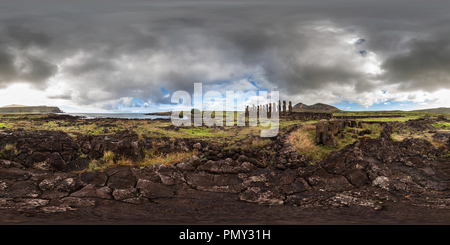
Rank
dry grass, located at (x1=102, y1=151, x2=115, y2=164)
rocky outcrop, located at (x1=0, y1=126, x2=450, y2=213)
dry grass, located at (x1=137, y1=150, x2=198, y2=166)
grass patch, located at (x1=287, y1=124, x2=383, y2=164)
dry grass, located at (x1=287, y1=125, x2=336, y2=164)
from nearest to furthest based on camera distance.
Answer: rocky outcrop, located at (x1=0, y1=126, x2=450, y2=213)
dry grass, located at (x1=102, y1=151, x2=115, y2=164)
dry grass, located at (x1=137, y1=150, x2=198, y2=166)
dry grass, located at (x1=287, y1=125, x2=336, y2=164)
grass patch, located at (x1=287, y1=124, x2=383, y2=164)

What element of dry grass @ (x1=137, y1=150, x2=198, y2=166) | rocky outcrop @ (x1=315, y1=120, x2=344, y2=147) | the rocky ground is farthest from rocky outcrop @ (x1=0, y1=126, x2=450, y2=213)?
rocky outcrop @ (x1=315, y1=120, x2=344, y2=147)

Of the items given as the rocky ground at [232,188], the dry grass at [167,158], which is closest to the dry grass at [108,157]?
the rocky ground at [232,188]

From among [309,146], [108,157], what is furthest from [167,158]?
[309,146]

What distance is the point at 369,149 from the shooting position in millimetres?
11750

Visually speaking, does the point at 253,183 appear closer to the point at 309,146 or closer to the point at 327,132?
the point at 309,146

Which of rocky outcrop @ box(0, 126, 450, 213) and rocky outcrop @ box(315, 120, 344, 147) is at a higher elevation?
rocky outcrop @ box(315, 120, 344, 147)

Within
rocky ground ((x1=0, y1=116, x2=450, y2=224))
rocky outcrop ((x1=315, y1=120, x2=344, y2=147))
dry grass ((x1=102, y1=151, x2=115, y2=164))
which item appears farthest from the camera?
rocky outcrop ((x1=315, y1=120, x2=344, y2=147))

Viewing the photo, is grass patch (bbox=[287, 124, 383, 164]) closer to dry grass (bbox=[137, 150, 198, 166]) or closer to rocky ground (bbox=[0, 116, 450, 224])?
rocky ground (bbox=[0, 116, 450, 224])

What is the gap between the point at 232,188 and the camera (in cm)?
798

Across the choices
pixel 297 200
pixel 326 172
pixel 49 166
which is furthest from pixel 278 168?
pixel 49 166

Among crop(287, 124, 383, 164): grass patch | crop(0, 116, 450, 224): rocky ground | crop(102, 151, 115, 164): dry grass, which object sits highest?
crop(287, 124, 383, 164): grass patch

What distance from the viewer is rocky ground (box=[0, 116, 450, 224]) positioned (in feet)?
17.7

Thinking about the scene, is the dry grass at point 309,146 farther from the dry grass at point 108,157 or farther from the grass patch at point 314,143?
the dry grass at point 108,157

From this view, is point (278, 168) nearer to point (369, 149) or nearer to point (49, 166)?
point (369, 149)
